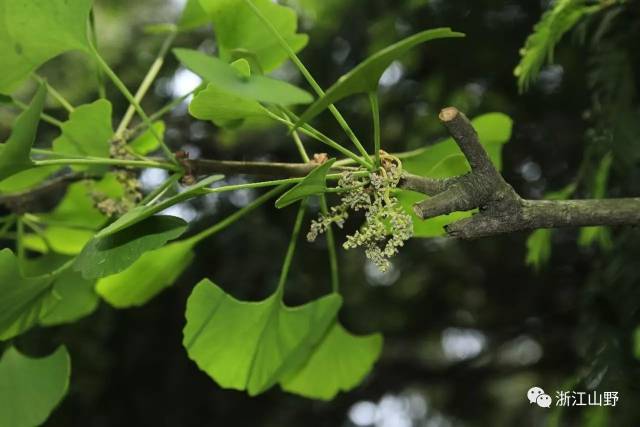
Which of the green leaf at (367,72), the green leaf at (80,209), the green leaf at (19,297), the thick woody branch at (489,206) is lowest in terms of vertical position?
the green leaf at (80,209)

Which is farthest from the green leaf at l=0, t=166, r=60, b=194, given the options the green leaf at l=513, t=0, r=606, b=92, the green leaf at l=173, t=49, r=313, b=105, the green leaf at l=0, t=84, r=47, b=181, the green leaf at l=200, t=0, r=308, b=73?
the green leaf at l=513, t=0, r=606, b=92

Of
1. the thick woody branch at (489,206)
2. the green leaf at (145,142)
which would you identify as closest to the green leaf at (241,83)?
the thick woody branch at (489,206)

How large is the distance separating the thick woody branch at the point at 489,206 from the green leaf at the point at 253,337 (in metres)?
0.29

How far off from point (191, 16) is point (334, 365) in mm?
547

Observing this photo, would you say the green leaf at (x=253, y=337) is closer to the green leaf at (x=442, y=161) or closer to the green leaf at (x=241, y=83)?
the green leaf at (x=442, y=161)

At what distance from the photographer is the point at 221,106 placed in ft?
2.38

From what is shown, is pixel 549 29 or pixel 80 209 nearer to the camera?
pixel 549 29

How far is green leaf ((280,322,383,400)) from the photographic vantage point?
1151mm

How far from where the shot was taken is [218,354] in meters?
0.95

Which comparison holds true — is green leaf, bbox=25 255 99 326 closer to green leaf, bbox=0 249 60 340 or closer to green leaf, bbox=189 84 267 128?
green leaf, bbox=0 249 60 340

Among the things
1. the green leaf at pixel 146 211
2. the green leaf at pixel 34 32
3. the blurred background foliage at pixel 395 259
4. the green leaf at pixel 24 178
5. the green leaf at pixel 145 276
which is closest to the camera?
the green leaf at pixel 146 211

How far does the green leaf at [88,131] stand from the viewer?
0.88 m

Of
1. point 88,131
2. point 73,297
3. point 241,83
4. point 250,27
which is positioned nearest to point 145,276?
point 73,297

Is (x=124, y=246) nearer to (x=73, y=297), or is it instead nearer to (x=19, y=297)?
(x=19, y=297)
